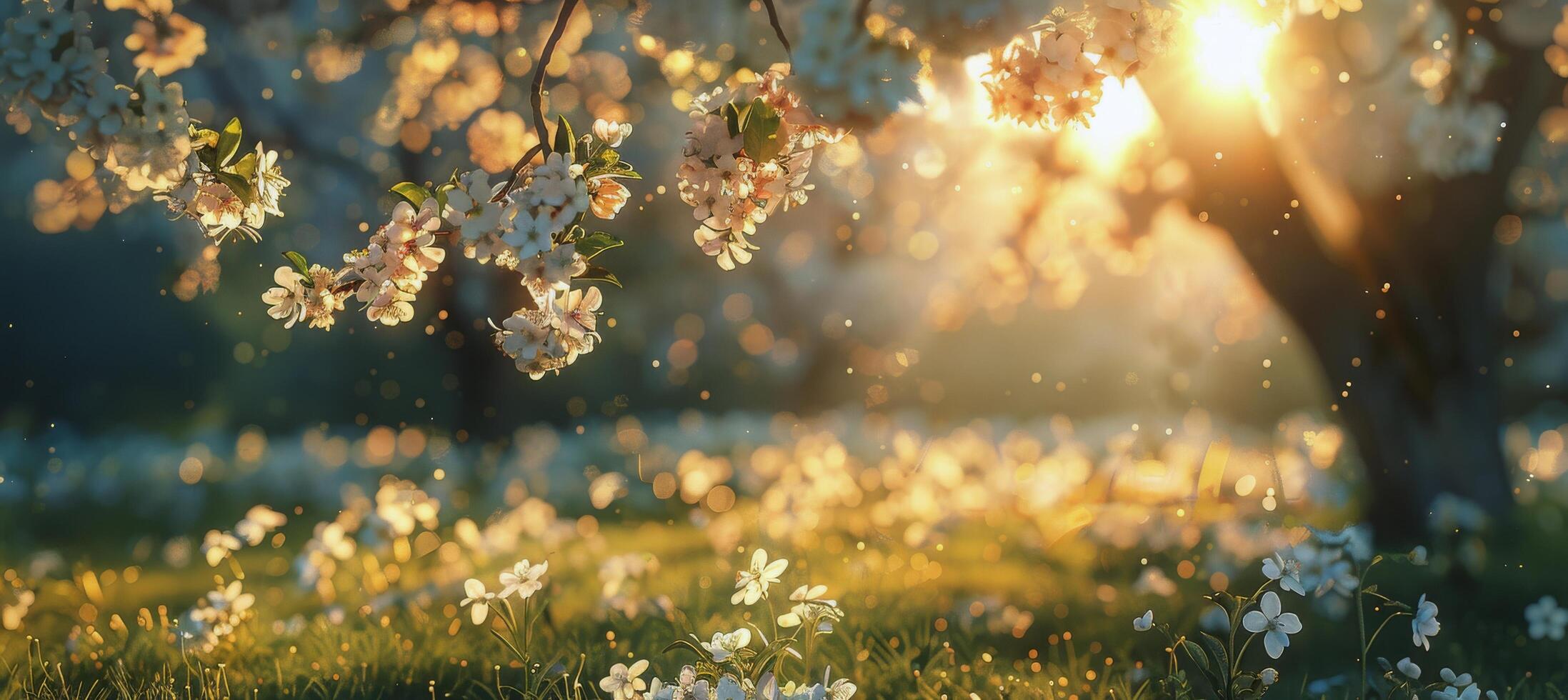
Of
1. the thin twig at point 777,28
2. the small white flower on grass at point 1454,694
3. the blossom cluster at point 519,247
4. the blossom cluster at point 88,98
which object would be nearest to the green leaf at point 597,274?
the blossom cluster at point 519,247

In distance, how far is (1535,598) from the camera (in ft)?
14.2

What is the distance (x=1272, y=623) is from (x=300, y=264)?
237 centimetres

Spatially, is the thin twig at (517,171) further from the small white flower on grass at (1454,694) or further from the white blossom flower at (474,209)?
the small white flower on grass at (1454,694)

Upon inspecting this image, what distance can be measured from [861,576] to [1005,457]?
128 inches

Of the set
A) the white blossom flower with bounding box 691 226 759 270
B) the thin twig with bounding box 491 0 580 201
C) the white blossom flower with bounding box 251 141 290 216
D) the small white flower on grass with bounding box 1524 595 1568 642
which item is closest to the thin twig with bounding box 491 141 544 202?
the thin twig with bounding box 491 0 580 201

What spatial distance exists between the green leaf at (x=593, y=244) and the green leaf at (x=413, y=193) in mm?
359

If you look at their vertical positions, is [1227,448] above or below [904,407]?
above

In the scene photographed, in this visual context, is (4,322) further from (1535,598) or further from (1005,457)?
(1535,598)

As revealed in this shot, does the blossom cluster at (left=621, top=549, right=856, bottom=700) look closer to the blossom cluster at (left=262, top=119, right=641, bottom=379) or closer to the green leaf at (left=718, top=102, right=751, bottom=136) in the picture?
the blossom cluster at (left=262, top=119, right=641, bottom=379)

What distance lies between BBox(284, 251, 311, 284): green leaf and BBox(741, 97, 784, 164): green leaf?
1.02m

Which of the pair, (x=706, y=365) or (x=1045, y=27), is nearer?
(x=1045, y=27)

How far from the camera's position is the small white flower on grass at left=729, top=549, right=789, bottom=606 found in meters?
2.79

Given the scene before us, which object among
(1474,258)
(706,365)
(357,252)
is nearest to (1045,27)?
(357,252)

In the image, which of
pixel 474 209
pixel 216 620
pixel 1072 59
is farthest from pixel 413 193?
pixel 216 620
